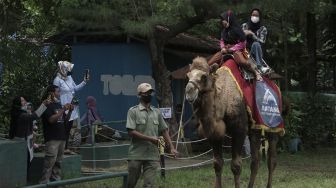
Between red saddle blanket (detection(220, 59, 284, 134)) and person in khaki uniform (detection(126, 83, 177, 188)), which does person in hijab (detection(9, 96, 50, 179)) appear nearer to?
person in khaki uniform (detection(126, 83, 177, 188))

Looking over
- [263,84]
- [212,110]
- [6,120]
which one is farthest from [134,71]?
[212,110]

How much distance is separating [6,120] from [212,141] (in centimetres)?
918

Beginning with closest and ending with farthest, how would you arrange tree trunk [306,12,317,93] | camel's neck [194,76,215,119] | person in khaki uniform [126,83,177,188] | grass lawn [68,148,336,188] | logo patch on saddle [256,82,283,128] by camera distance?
person in khaki uniform [126,83,177,188] < camel's neck [194,76,215,119] < logo patch on saddle [256,82,283,128] < grass lawn [68,148,336,188] < tree trunk [306,12,317,93]

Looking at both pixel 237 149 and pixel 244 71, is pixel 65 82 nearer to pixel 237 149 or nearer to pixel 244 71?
pixel 244 71

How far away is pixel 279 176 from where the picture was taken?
1383 cm

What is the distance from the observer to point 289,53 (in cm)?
2595

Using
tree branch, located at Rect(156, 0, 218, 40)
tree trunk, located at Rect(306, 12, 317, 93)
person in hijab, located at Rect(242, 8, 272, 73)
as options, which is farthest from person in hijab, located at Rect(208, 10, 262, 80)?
tree trunk, located at Rect(306, 12, 317, 93)

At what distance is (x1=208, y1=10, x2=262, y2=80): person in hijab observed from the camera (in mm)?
10445

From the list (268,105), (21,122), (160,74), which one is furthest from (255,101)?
(160,74)

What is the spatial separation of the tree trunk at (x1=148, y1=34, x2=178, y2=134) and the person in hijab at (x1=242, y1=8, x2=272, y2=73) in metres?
5.58

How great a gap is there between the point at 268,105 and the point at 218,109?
1.51 meters

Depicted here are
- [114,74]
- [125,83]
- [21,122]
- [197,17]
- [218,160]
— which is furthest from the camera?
[114,74]

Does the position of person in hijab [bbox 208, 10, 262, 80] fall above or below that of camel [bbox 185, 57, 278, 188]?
above

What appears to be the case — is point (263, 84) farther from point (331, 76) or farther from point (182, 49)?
point (331, 76)
